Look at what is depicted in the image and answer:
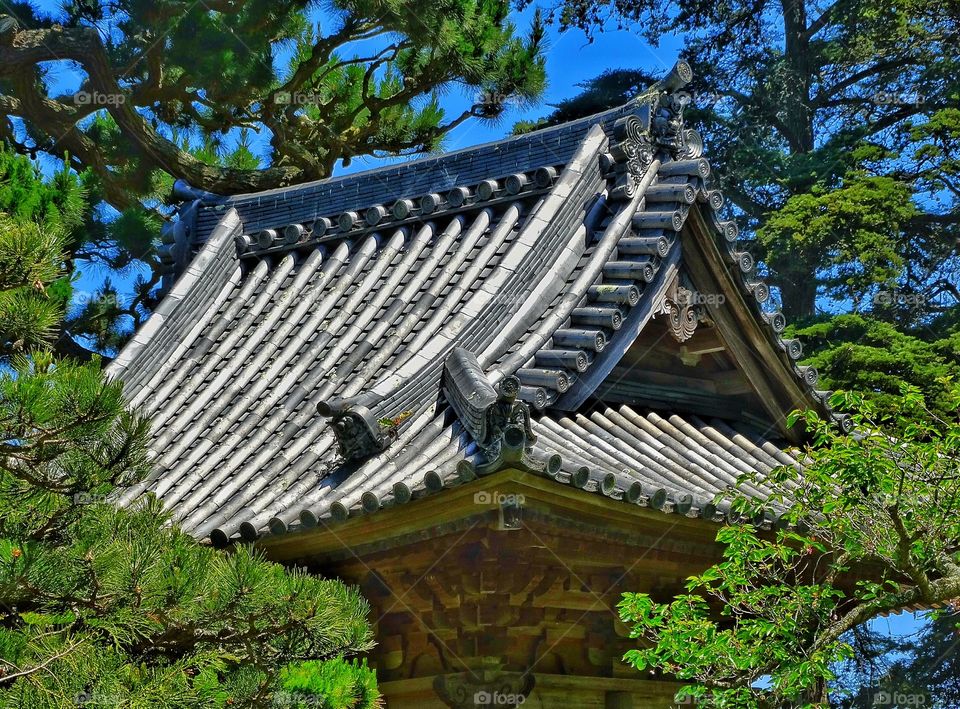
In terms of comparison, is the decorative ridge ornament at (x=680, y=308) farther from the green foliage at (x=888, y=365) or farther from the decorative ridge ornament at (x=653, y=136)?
the green foliage at (x=888, y=365)

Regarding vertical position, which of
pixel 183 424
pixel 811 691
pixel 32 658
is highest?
pixel 183 424

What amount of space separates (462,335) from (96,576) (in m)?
3.51

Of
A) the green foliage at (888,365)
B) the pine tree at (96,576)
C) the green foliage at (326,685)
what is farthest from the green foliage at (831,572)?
the green foliage at (888,365)

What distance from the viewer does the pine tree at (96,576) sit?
4035 millimetres

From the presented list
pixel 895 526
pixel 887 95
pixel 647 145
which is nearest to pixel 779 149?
pixel 887 95

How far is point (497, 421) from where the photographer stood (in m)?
5.55

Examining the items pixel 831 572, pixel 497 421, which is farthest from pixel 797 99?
pixel 497 421

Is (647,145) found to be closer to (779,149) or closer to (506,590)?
(506,590)

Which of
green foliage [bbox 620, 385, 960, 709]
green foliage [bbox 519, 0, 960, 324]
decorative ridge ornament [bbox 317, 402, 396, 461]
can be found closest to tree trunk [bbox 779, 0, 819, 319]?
green foliage [bbox 519, 0, 960, 324]

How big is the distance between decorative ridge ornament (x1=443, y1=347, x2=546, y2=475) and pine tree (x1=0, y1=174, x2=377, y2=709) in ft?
3.22

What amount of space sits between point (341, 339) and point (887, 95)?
13.6 metres

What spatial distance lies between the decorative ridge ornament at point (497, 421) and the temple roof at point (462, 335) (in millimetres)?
22

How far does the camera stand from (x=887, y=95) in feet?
63.4

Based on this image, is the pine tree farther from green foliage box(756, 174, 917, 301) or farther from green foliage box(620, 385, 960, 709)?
green foliage box(756, 174, 917, 301)
